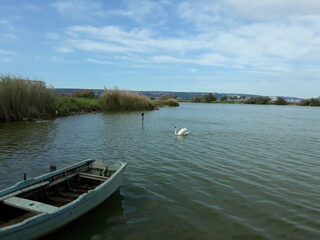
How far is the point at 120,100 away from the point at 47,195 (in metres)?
40.4

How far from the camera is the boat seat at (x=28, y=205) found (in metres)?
5.32

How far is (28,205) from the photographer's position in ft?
18.0

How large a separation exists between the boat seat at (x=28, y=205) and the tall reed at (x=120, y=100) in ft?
132

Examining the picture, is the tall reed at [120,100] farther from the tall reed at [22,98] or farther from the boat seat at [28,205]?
the boat seat at [28,205]

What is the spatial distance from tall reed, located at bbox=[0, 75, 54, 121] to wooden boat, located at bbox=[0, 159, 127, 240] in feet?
70.6

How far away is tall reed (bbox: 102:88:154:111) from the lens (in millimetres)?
45500

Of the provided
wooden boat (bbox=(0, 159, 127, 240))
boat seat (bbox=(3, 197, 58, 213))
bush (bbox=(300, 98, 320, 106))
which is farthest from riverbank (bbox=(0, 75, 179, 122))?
bush (bbox=(300, 98, 320, 106))

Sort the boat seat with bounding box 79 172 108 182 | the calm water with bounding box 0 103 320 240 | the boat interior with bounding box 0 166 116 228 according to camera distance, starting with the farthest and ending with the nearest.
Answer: the boat seat with bounding box 79 172 108 182
the calm water with bounding box 0 103 320 240
the boat interior with bounding box 0 166 116 228

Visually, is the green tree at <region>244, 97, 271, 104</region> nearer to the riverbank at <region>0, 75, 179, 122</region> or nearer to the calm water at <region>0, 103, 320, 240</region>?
the riverbank at <region>0, 75, 179, 122</region>

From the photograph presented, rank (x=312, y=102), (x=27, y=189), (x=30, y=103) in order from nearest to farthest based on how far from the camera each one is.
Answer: (x=27, y=189) → (x=30, y=103) → (x=312, y=102)

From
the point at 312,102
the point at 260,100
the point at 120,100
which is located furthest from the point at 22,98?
the point at 312,102

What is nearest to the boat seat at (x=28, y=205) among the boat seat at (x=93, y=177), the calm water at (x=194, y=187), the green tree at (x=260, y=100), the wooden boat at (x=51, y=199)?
the wooden boat at (x=51, y=199)

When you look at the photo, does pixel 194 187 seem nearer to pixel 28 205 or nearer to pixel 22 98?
pixel 28 205

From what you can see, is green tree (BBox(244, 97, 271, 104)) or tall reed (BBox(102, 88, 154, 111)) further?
green tree (BBox(244, 97, 271, 104))
